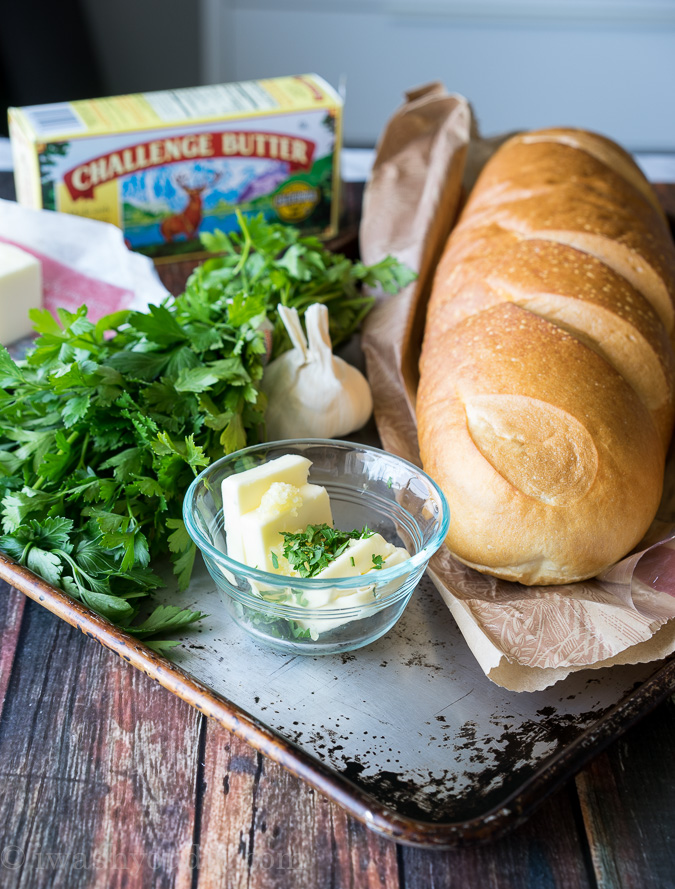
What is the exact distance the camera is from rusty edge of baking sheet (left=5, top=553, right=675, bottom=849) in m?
0.81

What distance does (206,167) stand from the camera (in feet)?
6.38

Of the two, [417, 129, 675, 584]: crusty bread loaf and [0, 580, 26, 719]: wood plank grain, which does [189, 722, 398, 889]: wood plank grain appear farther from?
[417, 129, 675, 584]: crusty bread loaf

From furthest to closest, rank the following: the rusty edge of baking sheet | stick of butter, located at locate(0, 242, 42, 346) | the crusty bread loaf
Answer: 1. stick of butter, located at locate(0, 242, 42, 346)
2. the crusty bread loaf
3. the rusty edge of baking sheet

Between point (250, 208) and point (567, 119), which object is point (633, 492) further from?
point (567, 119)

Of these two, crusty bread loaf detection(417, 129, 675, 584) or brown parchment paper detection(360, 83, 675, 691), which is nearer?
brown parchment paper detection(360, 83, 675, 691)

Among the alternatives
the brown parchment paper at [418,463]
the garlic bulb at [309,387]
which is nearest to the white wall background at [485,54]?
the brown parchment paper at [418,463]

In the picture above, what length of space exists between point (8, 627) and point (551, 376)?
81 cm

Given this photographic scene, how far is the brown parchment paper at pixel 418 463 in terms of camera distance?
1.02 meters

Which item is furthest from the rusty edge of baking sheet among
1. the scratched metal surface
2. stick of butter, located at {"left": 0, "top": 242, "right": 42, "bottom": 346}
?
stick of butter, located at {"left": 0, "top": 242, "right": 42, "bottom": 346}

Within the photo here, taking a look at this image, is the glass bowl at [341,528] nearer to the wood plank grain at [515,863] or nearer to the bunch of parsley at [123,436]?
the bunch of parsley at [123,436]

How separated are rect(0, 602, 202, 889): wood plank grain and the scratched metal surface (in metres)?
0.08

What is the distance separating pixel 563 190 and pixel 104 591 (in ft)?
3.96

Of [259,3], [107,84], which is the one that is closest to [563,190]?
[259,3]

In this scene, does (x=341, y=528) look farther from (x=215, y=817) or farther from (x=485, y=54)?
(x=485, y=54)
